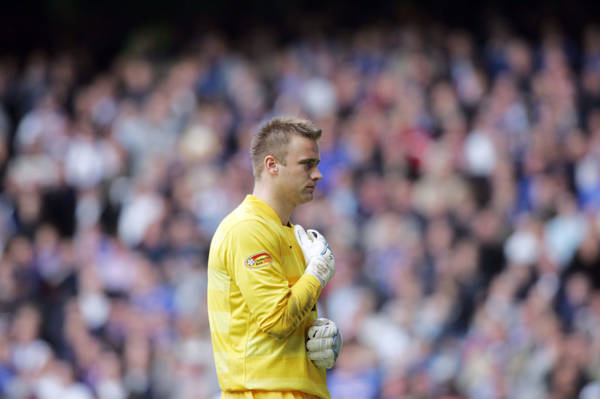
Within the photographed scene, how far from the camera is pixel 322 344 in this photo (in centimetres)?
374

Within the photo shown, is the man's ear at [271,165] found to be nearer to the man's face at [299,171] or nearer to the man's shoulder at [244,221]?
the man's face at [299,171]

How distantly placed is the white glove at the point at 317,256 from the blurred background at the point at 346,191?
5144mm

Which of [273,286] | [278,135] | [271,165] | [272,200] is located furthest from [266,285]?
[278,135]

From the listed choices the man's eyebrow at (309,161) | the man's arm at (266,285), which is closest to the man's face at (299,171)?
the man's eyebrow at (309,161)

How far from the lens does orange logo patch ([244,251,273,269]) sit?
11.9 ft

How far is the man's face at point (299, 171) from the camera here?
153 inches

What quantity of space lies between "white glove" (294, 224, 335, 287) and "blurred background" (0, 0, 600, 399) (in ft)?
16.9

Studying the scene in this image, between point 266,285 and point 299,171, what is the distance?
0.59m

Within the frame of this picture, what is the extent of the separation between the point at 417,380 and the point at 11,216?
21.5 feet

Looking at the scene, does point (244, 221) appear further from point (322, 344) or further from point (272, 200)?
point (322, 344)

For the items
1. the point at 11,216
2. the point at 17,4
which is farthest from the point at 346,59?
the point at 17,4

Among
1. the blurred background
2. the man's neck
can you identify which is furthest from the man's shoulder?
the blurred background

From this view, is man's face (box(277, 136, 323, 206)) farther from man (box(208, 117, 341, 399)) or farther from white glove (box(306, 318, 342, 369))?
white glove (box(306, 318, 342, 369))

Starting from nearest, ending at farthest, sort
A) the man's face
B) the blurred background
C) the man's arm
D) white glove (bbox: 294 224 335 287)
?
the man's arm, white glove (bbox: 294 224 335 287), the man's face, the blurred background
